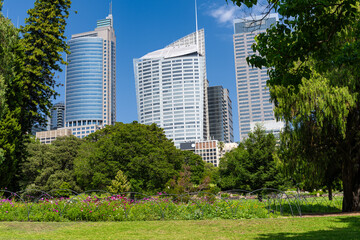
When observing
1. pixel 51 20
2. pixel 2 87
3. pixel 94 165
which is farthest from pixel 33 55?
pixel 94 165

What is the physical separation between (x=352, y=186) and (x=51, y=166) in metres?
40.3

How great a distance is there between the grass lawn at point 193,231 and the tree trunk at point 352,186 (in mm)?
5412

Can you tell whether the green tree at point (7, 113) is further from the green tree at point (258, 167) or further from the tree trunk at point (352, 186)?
the green tree at point (258, 167)

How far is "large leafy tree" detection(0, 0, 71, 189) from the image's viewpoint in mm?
21031

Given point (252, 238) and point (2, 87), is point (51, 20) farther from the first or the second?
point (252, 238)

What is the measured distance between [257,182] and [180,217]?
1813cm

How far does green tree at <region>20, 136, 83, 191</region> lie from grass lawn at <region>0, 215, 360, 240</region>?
33.5m

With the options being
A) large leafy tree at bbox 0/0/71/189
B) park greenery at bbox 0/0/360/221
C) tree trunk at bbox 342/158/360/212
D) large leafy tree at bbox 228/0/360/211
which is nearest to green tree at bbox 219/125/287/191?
park greenery at bbox 0/0/360/221

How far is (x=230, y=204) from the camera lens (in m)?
16.3

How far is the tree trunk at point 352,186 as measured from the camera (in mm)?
17266

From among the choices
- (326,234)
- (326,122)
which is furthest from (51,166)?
(326,234)

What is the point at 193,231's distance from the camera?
10969 mm

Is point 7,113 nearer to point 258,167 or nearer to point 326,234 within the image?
point 326,234

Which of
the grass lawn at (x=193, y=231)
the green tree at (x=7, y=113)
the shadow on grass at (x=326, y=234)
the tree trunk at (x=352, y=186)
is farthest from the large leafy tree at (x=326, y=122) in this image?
the green tree at (x=7, y=113)
